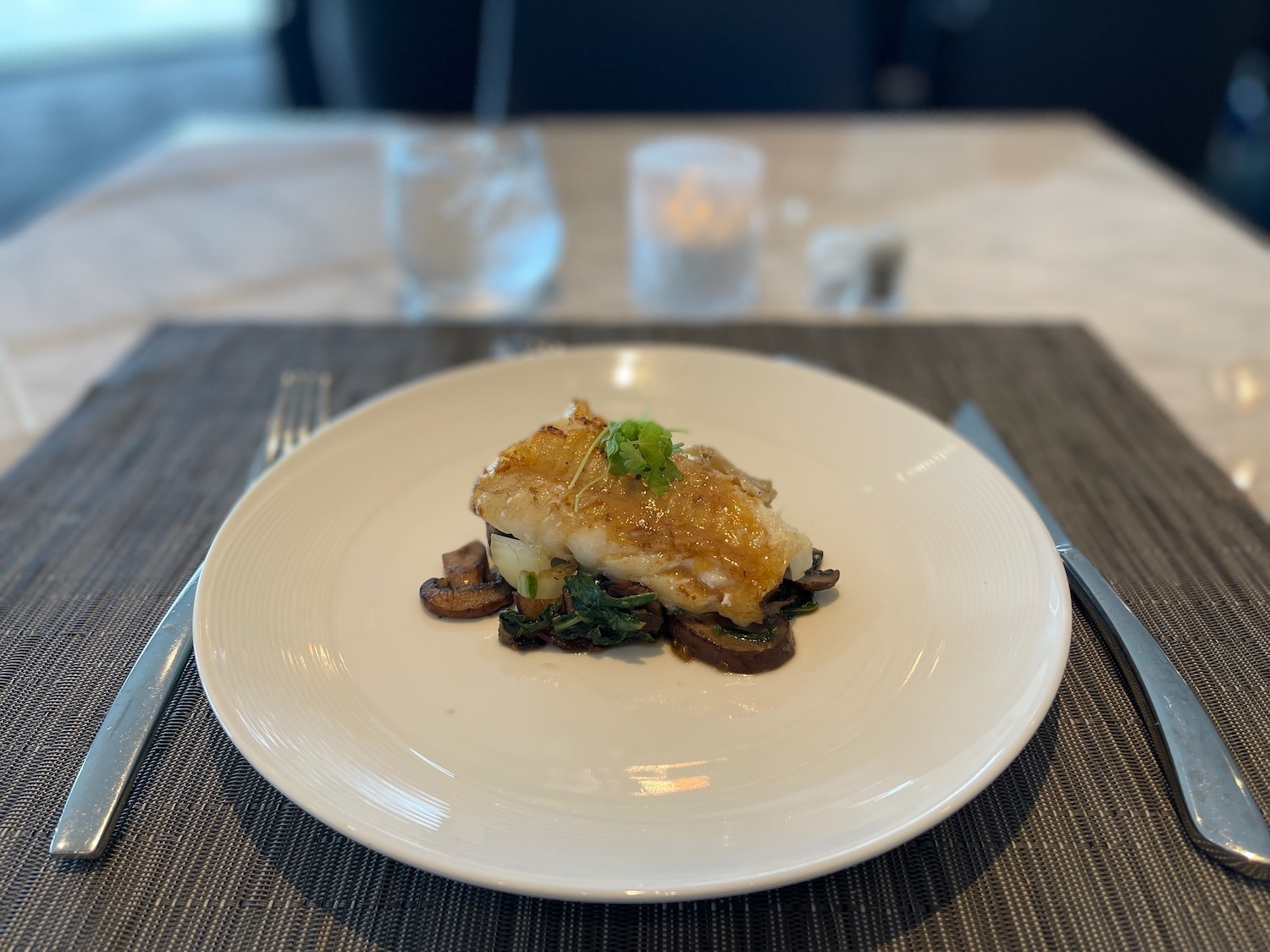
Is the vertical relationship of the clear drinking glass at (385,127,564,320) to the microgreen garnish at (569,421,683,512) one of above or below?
below

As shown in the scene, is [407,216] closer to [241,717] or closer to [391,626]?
[391,626]

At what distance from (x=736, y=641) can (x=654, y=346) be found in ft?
2.80

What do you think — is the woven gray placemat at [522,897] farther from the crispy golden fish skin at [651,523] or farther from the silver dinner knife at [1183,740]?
the crispy golden fish skin at [651,523]

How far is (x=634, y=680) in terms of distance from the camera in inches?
49.4

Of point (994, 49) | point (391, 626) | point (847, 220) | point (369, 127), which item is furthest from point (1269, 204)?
point (391, 626)

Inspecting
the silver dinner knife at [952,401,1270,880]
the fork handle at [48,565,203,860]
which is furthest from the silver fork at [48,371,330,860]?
the silver dinner knife at [952,401,1270,880]

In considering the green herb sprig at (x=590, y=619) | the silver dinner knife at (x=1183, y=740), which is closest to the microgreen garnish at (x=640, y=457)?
the green herb sprig at (x=590, y=619)

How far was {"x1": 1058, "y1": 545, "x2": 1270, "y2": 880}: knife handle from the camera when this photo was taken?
3.53 feet

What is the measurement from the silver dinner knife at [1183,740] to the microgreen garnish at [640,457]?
730mm

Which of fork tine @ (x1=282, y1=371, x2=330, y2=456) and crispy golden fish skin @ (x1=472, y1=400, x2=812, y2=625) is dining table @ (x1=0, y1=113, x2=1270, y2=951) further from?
crispy golden fish skin @ (x1=472, y1=400, x2=812, y2=625)

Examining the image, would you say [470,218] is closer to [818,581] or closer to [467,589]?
[467,589]

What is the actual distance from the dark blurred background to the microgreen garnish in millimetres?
3247

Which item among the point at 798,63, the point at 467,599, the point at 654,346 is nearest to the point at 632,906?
the point at 467,599

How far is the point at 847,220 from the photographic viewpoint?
3219 mm
